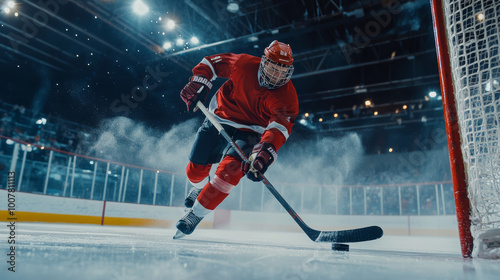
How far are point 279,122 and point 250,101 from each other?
28 centimetres

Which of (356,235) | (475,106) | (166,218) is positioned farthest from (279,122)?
(166,218)

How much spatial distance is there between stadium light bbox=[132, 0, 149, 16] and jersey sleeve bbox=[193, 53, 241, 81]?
4.52m

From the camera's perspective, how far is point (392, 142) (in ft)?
42.6

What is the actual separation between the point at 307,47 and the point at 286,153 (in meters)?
5.55

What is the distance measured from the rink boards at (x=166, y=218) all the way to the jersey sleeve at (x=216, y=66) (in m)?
3.44

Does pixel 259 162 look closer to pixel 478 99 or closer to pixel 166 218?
pixel 478 99

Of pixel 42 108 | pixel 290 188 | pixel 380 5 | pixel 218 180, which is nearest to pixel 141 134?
pixel 42 108

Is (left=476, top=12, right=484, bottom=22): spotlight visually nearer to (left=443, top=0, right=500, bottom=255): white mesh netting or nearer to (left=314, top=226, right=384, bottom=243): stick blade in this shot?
(left=443, top=0, right=500, bottom=255): white mesh netting

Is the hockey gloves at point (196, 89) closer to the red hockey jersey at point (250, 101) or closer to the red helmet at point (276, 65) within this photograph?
the red hockey jersey at point (250, 101)

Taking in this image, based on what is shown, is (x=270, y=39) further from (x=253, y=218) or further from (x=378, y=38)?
(x=253, y=218)

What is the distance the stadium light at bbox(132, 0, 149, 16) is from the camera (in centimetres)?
622

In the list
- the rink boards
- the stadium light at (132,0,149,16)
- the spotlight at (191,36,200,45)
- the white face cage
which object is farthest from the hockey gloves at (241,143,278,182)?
the spotlight at (191,36,200,45)

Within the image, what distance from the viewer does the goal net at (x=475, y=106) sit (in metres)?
1.49

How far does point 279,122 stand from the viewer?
6.59ft
